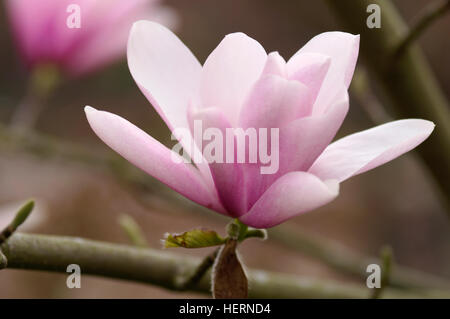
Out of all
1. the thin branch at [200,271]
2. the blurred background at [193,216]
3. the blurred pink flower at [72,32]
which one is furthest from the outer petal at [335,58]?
the blurred background at [193,216]

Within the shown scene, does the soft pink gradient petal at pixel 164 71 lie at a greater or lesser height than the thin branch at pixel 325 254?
lesser

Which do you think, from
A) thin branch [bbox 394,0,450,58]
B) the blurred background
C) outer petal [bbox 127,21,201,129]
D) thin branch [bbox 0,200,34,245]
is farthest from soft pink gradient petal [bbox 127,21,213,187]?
the blurred background

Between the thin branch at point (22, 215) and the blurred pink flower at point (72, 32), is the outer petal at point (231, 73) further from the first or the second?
the blurred pink flower at point (72, 32)

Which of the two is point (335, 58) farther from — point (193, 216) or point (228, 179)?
point (193, 216)

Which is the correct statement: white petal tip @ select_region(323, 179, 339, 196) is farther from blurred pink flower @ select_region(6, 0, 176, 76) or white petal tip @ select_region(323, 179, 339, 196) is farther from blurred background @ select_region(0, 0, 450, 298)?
blurred background @ select_region(0, 0, 450, 298)

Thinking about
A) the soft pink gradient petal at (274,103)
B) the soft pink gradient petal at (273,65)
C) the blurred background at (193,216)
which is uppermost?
the blurred background at (193,216)

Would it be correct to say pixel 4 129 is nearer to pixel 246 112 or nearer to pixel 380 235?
pixel 246 112

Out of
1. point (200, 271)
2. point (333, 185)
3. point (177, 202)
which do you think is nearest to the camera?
point (333, 185)

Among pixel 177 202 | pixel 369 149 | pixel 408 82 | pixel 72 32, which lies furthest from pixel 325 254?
pixel 369 149
